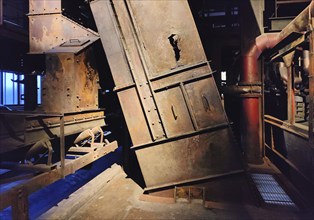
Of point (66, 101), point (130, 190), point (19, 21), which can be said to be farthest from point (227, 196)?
point (19, 21)

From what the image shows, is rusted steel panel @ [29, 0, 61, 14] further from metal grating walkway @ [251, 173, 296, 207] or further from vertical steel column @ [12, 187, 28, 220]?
metal grating walkway @ [251, 173, 296, 207]

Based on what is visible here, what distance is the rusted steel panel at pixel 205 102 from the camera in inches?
167

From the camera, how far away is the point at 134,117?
4.42 metres

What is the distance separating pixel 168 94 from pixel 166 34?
1.14m

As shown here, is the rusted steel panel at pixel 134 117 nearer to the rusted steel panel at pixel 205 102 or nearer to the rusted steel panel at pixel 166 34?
the rusted steel panel at pixel 166 34

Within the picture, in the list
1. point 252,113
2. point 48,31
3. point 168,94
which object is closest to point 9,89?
point 48,31

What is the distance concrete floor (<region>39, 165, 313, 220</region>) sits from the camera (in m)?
3.67

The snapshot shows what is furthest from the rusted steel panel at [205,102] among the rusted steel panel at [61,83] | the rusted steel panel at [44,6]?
the rusted steel panel at [44,6]

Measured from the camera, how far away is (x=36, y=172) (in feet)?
10.7

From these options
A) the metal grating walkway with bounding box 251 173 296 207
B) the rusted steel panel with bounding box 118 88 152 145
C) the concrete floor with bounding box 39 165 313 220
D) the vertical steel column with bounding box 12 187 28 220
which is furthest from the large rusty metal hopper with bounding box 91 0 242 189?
the vertical steel column with bounding box 12 187 28 220

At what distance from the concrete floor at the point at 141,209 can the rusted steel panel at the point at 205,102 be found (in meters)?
1.28

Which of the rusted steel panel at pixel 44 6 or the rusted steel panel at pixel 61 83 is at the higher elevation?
the rusted steel panel at pixel 44 6

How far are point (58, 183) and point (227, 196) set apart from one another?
14.6ft

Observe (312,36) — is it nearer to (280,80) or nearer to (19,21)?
(280,80)
